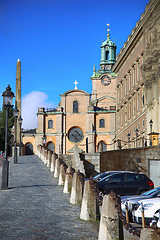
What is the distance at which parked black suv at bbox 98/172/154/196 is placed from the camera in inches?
691

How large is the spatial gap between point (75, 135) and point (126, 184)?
56.0 m

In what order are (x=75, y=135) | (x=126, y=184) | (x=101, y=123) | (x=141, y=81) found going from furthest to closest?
(x=75, y=135) → (x=101, y=123) → (x=141, y=81) → (x=126, y=184)

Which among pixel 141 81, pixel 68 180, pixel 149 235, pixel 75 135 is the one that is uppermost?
pixel 141 81

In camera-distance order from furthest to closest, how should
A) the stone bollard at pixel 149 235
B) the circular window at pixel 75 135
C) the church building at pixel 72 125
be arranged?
the circular window at pixel 75 135 < the church building at pixel 72 125 < the stone bollard at pixel 149 235

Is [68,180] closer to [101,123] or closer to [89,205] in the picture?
[89,205]

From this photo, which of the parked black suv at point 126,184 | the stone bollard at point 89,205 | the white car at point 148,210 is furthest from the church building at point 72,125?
the stone bollard at point 89,205

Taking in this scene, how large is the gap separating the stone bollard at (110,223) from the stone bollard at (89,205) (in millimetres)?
2329

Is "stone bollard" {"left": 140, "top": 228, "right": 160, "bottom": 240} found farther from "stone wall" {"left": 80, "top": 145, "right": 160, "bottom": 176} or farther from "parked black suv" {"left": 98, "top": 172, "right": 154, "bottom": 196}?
"stone wall" {"left": 80, "top": 145, "right": 160, "bottom": 176}

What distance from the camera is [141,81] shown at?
4219 cm

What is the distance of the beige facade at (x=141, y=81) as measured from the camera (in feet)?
120

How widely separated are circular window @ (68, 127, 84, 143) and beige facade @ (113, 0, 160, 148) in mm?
18071

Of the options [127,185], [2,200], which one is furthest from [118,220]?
[127,185]

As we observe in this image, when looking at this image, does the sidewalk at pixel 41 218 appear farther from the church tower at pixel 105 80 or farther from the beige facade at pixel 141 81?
the church tower at pixel 105 80

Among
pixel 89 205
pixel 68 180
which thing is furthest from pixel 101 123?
pixel 89 205
